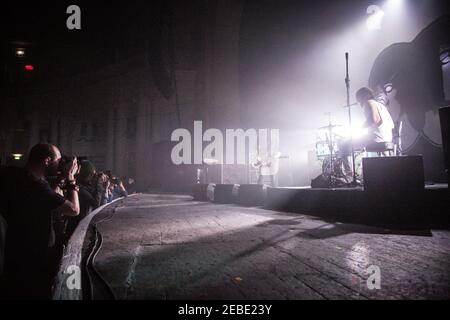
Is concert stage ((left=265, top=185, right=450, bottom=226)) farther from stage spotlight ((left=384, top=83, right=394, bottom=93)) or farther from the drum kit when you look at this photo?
stage spotlight ((left=384, top=83, right=394, bottom=93))

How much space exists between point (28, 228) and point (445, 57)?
33.3 feet

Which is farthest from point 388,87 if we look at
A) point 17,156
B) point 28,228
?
point 17,156

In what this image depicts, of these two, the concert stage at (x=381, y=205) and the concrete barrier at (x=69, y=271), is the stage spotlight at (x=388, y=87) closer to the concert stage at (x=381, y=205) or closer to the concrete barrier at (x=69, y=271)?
the concert stage at (x=381, y=205)

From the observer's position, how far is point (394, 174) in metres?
3.55

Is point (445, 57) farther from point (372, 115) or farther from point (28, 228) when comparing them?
point (28, 228)

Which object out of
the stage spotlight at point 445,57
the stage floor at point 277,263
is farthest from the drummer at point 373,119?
the stage spotlight at point 445,57

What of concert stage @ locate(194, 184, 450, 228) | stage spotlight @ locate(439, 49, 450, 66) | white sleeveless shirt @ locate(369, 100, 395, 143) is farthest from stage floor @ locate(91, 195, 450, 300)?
stage spotlight @ locate(439, 49, 450, 66)

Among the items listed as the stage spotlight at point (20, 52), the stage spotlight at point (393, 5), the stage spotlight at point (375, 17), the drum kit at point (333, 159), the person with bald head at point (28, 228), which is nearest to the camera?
the person with bald head at point (28, 228)

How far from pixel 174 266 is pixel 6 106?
2637cm

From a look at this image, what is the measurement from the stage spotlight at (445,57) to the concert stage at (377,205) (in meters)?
5.16

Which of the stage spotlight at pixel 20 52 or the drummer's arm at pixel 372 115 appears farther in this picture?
the stage spotlight at pixel 20 52

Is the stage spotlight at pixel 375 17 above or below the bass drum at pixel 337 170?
above

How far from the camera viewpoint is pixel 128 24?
15711mm

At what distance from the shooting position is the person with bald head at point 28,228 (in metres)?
1.71
